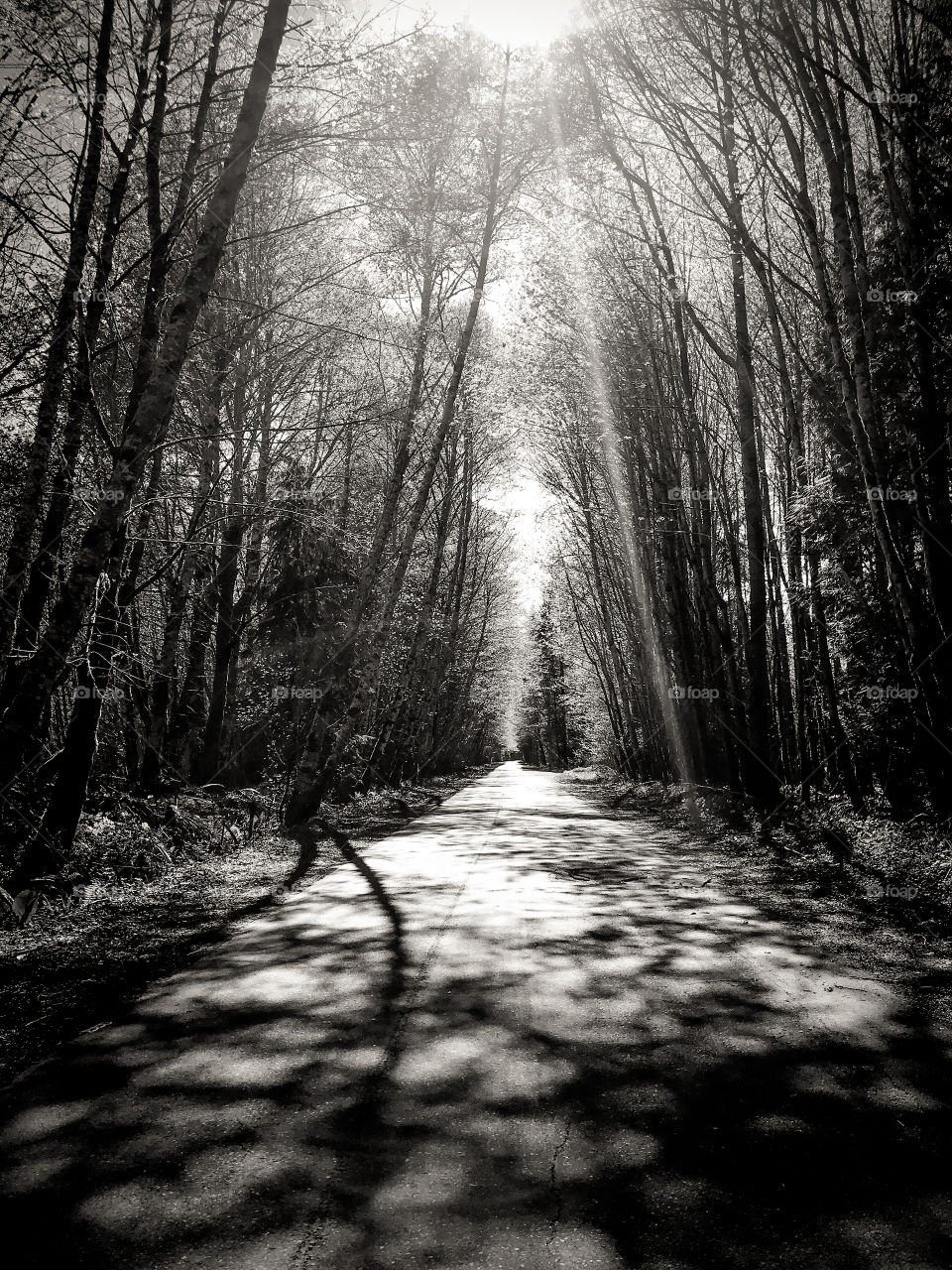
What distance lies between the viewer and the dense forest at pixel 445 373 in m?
7.12

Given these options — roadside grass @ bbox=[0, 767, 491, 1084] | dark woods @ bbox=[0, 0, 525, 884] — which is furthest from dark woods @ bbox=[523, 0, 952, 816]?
roadside grass @ bbox=[0, 767, 491, 1084]

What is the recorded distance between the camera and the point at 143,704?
44.5 feet

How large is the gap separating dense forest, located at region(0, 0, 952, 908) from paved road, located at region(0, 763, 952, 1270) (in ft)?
11.4

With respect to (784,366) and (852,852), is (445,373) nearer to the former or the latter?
(784,366)

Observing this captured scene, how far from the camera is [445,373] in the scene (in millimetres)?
18578

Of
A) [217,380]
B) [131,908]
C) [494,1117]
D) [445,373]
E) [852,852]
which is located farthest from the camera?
[445,373]

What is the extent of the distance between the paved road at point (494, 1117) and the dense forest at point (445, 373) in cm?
348

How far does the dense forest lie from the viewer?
712cm

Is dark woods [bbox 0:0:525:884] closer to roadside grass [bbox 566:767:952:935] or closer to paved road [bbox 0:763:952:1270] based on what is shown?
paved road [bbox 0:763:952:1270]

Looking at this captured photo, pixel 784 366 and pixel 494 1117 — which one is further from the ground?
pixel 784 366

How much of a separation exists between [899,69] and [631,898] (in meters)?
8.58

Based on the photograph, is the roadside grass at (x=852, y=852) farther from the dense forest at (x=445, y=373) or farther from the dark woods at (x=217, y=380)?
the dark woods at (x=217, y=380)

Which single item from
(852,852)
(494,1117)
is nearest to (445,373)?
(852,852)

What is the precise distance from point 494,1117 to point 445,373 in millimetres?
17694
